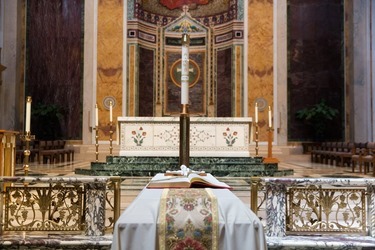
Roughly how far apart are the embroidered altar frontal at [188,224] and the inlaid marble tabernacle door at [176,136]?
7.62m

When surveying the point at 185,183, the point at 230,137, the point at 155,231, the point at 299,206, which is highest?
the point at 230,137

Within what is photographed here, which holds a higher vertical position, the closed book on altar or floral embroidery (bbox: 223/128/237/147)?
floral embroidery (bbox: 223/128/237/147)

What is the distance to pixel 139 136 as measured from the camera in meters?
10.2

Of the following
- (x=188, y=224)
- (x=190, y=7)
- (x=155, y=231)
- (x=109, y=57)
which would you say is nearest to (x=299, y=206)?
(x=188, y=224)

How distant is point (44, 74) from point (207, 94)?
6230 millimetres

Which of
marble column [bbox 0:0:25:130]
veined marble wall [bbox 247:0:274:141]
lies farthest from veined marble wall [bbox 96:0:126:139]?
veined marble wall [bbox 247:0:274:141]

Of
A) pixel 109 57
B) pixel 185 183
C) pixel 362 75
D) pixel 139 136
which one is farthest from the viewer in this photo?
pixel 362 75

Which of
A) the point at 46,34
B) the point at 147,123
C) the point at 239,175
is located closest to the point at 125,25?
the point at 46,34

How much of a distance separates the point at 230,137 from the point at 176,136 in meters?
1.30

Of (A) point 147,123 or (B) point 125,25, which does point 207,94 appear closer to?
(B) point 125,25

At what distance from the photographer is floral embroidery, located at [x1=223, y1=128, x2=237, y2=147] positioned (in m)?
10.3

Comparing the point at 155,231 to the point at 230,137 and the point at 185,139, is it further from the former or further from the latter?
the point at 230,137

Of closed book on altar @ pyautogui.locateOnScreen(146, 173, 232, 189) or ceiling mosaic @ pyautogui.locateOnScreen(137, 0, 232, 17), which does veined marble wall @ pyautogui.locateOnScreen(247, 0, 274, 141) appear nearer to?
ceiling mosaic @ pyautogui.locateOnScreen(137, 0, 232, 17)

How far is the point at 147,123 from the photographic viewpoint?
10203mm
